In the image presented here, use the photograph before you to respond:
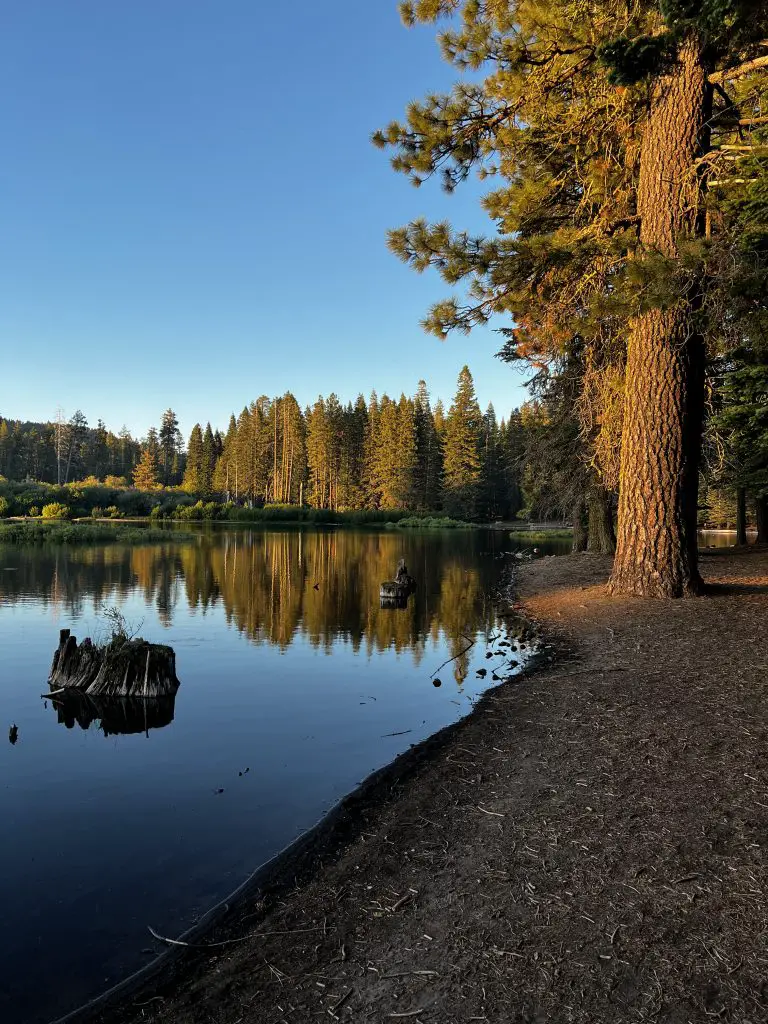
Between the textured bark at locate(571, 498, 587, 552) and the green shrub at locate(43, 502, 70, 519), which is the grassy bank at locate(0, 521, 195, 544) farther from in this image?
the textured bark at locate(571, 498, 587, 552)

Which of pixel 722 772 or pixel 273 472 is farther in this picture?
pixel 273 472

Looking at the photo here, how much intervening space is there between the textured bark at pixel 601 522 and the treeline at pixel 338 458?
35253 mm

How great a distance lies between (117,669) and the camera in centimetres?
896

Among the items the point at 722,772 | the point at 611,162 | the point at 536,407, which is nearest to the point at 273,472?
the point at 536,407

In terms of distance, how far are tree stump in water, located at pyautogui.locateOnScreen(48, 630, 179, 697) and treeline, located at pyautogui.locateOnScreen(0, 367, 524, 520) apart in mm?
52061

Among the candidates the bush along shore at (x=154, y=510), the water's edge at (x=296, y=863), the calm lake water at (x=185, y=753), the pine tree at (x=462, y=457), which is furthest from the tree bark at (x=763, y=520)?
the pine tree at (x=462, y=457)

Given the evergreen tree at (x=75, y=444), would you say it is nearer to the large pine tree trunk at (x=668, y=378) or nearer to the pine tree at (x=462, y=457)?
the pine tree at (x=462, y=457)

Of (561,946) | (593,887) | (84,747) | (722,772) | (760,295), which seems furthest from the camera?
(760,295)

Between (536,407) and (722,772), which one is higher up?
(536,407)

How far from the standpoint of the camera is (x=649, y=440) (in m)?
10.6

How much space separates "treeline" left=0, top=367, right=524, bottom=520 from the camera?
238 feet

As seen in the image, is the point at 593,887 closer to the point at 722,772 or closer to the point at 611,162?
the point at 722,772

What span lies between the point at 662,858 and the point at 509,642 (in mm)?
7844

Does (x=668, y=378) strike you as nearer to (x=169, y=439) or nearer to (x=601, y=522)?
(x=601, y=522)
